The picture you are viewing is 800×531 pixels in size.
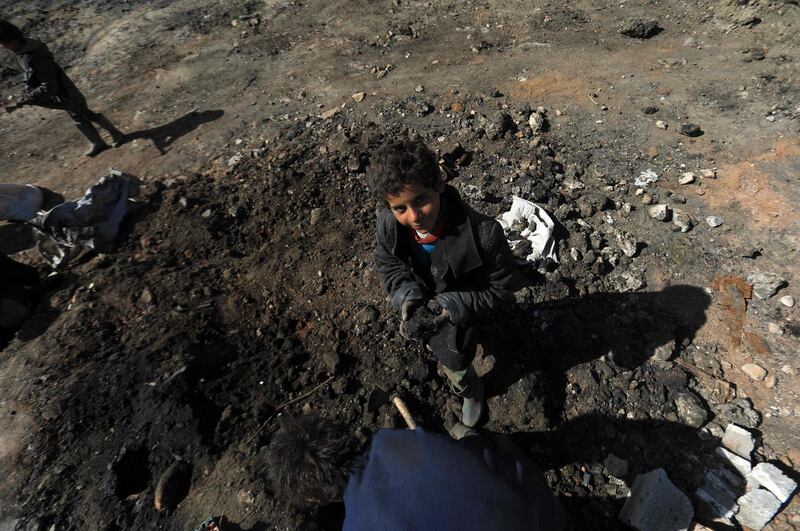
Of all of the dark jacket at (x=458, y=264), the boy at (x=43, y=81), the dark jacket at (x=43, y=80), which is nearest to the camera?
the dark jacket at (x=458, y=264)

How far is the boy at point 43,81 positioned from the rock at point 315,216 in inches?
159

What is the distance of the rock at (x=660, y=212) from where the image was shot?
423cm

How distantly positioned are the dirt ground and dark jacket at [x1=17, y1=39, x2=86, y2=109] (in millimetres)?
825

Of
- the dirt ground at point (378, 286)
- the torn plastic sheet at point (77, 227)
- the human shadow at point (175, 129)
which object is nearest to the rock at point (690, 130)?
the dirt ground at point (378, 286)

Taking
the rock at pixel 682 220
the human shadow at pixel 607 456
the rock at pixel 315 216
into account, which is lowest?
the human shadow at pixel 607 456

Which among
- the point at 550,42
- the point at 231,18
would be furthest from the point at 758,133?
the point at 231,18

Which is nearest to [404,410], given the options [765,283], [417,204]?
[417,204]

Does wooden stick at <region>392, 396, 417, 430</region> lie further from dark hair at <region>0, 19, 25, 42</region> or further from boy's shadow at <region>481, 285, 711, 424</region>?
dark hair at <region>0, 19, 25, 42</region>

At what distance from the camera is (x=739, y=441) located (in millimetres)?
2939

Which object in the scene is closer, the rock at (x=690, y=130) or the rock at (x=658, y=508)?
the rock at (x=658, y=508)

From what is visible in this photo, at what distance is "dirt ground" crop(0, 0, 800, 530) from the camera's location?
3.10 m

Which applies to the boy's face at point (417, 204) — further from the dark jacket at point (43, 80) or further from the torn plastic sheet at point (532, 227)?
the dark jacket at point (43, 80)

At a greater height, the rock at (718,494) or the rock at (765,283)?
the rock at (765,283)

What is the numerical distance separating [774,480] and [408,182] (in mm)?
3205
